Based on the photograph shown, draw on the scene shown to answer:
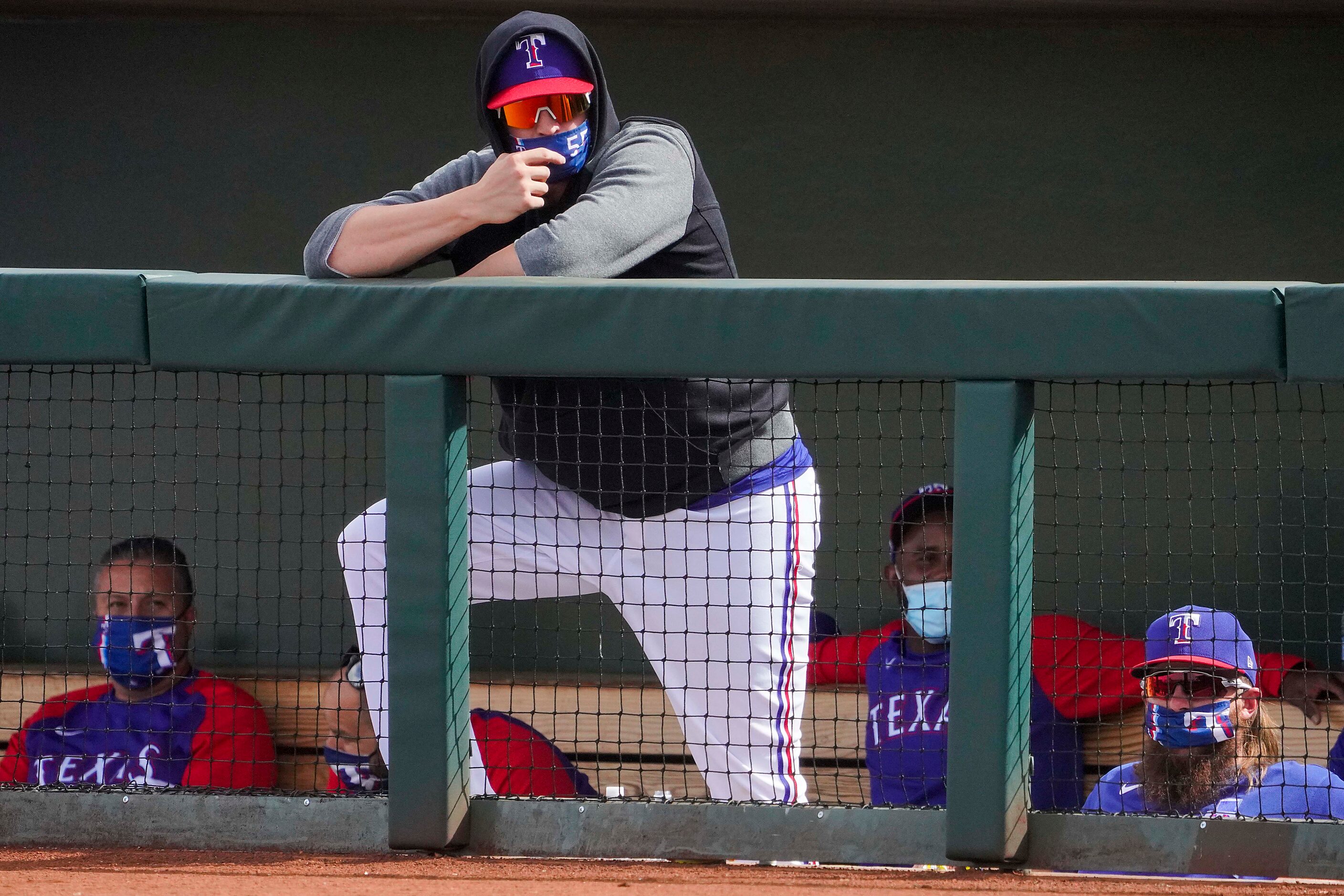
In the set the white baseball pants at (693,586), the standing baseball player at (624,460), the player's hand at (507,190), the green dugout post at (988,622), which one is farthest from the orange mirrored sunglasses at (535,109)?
the green dugout post at (988,622)

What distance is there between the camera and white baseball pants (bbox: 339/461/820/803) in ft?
6.75

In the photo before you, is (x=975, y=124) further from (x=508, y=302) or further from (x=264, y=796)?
(x=264, y=796)

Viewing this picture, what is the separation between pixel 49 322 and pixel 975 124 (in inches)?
92.4

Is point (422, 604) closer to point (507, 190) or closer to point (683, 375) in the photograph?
point (683, 375)

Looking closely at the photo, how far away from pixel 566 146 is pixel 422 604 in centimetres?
70

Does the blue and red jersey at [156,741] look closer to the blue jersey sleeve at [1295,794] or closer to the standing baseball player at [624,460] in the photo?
the standing baseball player at [624,460]

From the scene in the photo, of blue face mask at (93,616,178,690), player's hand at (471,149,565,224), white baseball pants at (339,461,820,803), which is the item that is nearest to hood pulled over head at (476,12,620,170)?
player's hand at (471,149,565,224)

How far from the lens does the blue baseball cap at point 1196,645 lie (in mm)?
2383

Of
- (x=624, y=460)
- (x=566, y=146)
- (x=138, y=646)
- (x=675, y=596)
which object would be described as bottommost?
(x=138, y=646)

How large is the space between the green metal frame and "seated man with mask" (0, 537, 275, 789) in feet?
3.12

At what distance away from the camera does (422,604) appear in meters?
1.85

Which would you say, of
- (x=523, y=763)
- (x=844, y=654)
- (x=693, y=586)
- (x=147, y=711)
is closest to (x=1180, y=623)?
(x=693, y=586)

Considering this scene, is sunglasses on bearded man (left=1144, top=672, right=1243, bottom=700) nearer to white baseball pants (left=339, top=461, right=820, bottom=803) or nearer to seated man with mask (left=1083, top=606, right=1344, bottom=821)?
seated man with mask (left=1083, top=606, right=1344, bottom=821)

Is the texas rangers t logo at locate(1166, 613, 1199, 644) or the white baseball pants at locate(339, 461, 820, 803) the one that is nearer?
the white baseball pants at locate(339, 461, 820, 803)
